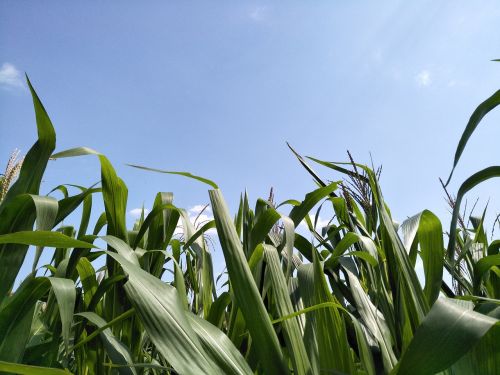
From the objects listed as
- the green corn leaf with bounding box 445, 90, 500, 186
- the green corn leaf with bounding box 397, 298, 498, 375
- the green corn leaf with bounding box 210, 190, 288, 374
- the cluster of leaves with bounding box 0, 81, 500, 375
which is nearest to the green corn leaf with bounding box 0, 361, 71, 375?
the cluster of leaves with bounding box 0, 81, 500, 375

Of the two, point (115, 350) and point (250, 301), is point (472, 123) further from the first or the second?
point (115, 350)

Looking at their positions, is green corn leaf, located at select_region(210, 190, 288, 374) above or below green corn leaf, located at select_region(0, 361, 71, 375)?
above

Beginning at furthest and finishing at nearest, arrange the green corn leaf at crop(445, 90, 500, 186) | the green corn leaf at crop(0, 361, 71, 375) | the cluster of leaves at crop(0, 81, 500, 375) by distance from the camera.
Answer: the green corn leaf at crop(445, 90, 500, 186) < the cluster of leaves at crop(0, 81, 500, 375) < the green corn leaf at crop(0, 361, 71, 375)

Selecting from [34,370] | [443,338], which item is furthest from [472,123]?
[34,370]

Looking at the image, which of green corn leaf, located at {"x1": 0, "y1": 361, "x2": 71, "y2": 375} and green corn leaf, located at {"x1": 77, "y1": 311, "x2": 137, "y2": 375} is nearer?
green corn leaf, located at {"x1": 0, "y1": 361, "x2": 71, "y2": 375}

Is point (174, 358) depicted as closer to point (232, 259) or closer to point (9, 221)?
point (232, 259)

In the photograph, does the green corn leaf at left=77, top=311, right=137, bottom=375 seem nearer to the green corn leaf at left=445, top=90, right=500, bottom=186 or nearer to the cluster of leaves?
the cluster of leaves

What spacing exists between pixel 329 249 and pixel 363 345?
47 centimetres

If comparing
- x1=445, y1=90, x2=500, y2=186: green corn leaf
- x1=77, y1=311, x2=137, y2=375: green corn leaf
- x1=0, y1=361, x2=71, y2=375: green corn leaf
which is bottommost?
x1=0, y1=361, x2=71, y2=375: green corn leaf

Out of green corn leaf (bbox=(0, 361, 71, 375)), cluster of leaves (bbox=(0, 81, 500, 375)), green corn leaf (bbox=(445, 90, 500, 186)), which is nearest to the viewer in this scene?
green corn leaf (bbox=(0, 361, 71, 375))

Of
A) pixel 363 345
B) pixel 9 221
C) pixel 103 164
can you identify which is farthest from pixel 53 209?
pixel 363 345

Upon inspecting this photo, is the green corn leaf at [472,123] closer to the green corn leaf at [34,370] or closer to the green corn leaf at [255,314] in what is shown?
the green corn leaf at [255,314]

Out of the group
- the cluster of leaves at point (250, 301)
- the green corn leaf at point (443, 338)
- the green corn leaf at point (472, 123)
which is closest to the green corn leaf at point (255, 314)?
the cluster of leaves at point (250, 301)

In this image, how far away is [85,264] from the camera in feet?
2.81
